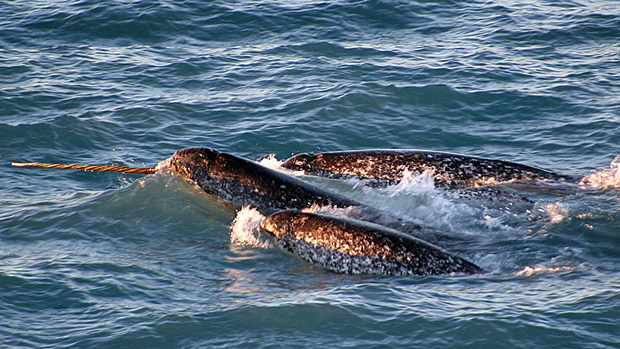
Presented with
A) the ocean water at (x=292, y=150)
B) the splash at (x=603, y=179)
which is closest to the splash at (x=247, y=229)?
the ocean water at (x=292, y=150)

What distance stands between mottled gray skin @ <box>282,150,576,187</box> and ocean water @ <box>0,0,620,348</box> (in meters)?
0.33

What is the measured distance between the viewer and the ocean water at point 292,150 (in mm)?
7812

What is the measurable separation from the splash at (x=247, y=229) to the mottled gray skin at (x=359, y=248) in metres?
0.37

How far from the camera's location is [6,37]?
64.6 ft

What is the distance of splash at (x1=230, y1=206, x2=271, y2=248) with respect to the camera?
995 cm

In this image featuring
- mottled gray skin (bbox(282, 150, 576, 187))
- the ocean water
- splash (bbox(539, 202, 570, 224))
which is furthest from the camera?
mottled gray skin (bbox(282, 150, 576, 187))

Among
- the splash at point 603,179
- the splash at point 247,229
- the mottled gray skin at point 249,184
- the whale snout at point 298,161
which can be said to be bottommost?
the splash at point 603,179

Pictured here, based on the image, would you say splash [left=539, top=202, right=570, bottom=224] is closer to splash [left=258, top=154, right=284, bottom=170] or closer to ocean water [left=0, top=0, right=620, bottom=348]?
ocean water [left=0, top=0, right=620, bottom=348]

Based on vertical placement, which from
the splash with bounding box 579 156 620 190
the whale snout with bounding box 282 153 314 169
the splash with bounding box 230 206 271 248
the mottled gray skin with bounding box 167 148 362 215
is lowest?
the splash with bounding box 579 156 620 190

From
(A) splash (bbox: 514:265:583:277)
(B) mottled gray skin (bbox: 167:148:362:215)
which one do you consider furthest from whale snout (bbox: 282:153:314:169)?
(A) splash (bbox: 514:265:583:277)

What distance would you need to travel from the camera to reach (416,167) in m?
12.1

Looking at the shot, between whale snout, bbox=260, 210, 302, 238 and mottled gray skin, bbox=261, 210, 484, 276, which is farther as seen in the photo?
whale snout, bbox=260, 210, 302, 238

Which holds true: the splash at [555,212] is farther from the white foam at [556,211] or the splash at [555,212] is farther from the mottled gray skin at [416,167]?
the mottled gray skin at [416,167]

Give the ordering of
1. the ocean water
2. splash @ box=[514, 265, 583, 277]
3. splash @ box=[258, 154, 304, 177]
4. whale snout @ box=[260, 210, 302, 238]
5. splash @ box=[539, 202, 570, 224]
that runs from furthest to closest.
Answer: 1. splash @ box=[258, 154, 304, 177]
2. splash @ box=[539, 202, 570, 224]
3. whale snout @ box=[260, 210, 302, 238]
4. splash @ box=[514, 265, 583, 277]
5. the ocean water
